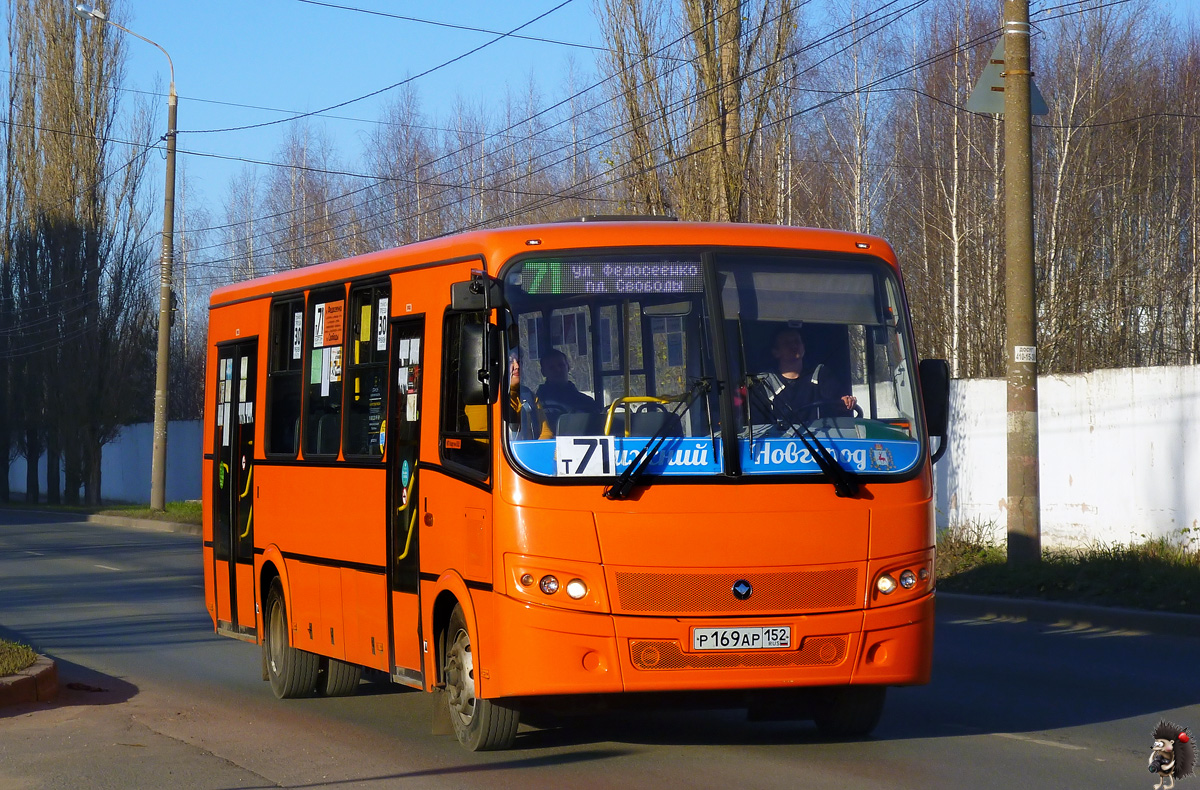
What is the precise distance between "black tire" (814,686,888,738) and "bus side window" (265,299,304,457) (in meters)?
3.92

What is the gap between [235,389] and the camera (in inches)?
438

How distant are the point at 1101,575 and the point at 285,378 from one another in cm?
817

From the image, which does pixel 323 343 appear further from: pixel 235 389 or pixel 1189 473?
pixel 1189 473

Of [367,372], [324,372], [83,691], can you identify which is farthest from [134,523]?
[367,372]

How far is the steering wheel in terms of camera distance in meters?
7.50

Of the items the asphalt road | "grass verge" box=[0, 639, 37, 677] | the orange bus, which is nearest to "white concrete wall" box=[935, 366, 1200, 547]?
the asphalt road

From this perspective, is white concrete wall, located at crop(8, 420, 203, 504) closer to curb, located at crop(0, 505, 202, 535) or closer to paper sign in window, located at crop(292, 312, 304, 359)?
curb, located at crop(0, 505, 202, 535)

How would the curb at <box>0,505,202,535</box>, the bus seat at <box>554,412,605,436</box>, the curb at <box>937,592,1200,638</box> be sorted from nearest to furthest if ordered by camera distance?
the bus seat at <box>554,412,605,436</box> → the curb at <box>937,592,1200,638</box> → the curb at <box>0,505,202,535</box>

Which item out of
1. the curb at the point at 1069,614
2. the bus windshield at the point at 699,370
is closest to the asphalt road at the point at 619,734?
the curb at the point at 1069,614

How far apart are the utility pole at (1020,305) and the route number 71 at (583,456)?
8410 mm

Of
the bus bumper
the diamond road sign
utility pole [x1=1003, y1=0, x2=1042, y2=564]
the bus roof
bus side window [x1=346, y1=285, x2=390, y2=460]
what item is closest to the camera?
the bus bumper

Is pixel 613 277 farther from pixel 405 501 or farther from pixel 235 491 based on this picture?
pixel 235 491

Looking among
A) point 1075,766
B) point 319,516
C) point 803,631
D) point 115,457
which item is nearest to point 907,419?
point 803,631

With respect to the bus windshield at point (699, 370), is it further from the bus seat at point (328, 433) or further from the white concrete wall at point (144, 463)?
the white concrete wall at point (144, 463)
